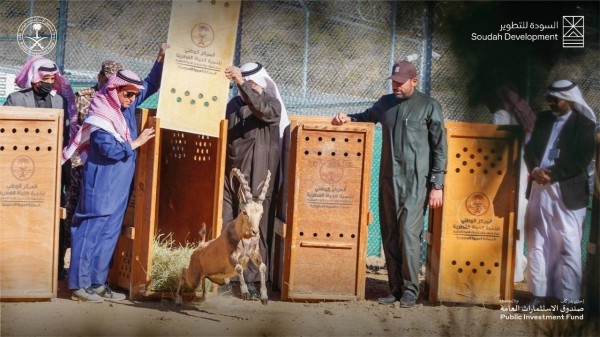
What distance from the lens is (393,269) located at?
6293 mm

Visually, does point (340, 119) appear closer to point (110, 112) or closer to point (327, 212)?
point (327, 212)

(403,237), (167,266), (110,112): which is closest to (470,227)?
(403,237)

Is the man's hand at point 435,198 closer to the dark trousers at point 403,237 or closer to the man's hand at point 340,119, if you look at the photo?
the dark trousers at point 403,237

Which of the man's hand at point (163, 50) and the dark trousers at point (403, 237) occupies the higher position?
the man's hand at point (163, 50)

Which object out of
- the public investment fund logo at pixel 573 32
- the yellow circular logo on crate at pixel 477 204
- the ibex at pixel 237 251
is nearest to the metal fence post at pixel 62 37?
the ibex at pixel 237 251

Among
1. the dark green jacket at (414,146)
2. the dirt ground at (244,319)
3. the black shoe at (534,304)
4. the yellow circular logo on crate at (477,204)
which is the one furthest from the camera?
the yellow circular logo on crate at (477,204)

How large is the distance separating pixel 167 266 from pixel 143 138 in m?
0.99

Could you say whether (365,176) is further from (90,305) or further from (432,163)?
(90,305)

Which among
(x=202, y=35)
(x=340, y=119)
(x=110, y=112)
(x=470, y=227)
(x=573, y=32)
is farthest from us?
(x=470, y=227)

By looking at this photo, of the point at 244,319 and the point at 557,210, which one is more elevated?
the point at 557,210

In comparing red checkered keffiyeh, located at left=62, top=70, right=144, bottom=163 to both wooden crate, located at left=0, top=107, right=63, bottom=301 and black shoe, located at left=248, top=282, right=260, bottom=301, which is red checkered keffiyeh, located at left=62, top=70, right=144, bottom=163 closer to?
wooden crate, located at left=0, top=107, right=63, bottom=301

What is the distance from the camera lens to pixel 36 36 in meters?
9.12

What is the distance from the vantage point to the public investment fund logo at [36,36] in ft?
28.5

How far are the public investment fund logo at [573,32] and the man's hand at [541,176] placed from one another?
3.20 metres
